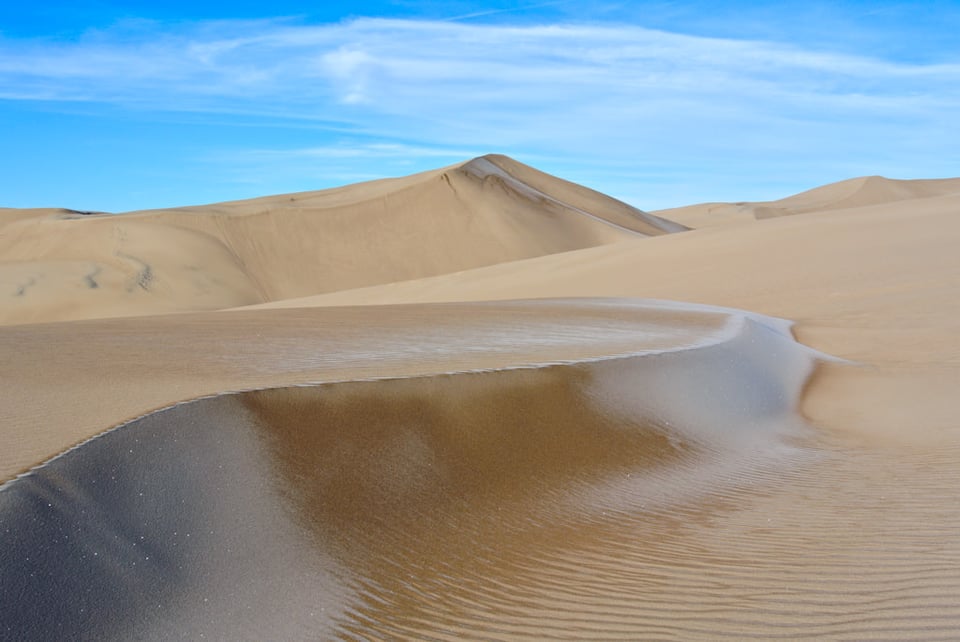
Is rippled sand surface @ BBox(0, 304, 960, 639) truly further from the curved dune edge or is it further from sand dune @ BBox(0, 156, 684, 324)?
sand dune @ BBox(0, 156, 684, 324)

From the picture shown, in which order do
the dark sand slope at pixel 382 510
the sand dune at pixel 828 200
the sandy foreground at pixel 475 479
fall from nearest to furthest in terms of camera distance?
1. the dark sand slope at pixel 382 510
2. the sandy foreground at pixel 475 479
3. the sand dune at pixel 828 200

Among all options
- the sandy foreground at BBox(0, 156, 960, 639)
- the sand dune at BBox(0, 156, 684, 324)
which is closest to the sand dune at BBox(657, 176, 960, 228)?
the sand dune at BBox(0, 156, 684, 324)

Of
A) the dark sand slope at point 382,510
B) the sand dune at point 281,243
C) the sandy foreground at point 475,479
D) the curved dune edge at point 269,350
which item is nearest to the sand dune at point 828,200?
the sand dune at point 281,243

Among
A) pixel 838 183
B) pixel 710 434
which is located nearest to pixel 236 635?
pixel 710 434

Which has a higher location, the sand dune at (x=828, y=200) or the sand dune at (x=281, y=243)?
the sand dune at (x=828, y=200)

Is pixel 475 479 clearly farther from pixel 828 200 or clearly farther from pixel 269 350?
pixel 828 200

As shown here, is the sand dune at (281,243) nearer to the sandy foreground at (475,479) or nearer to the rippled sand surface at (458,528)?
the sandy foreground at (475,479)

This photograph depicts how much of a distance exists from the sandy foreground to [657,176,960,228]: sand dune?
320 ft

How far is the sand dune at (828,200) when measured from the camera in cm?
11225

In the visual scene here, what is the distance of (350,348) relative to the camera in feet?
32.6

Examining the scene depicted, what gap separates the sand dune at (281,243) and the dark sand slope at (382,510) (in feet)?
118

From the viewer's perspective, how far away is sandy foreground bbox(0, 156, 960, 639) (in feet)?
15.1

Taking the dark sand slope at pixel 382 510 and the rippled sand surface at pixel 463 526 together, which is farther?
the rippled sand surface at pixel 463 526

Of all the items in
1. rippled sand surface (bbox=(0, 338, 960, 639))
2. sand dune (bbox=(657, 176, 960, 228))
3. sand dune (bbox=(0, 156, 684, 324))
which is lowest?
rippled sand surface (bbox=(0, 338, 960, 639))
